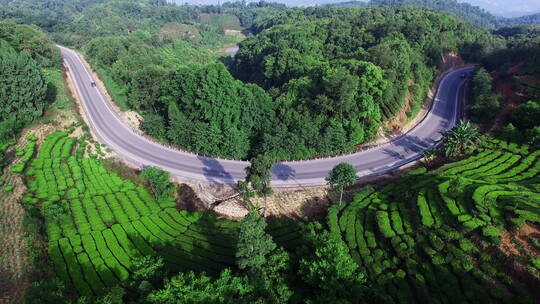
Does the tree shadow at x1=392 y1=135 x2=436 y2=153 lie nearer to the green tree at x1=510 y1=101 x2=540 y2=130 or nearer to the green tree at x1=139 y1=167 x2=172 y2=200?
the green tree at x1=510 y1=101 x2=540 y2=130

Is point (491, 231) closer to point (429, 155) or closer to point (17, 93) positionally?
point (429, 155)

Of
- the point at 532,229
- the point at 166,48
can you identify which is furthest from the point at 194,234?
the point at 166,48

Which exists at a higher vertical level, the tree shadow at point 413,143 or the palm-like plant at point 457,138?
the palm-like plant at point 457,138

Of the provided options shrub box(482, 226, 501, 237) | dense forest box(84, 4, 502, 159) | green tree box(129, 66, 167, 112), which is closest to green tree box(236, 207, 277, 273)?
shrub box(482, 226, 501, 237)

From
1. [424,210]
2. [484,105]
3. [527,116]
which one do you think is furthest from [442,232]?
[484,105]

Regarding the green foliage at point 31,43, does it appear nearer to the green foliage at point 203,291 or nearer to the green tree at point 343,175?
the green foliage at point 203,291

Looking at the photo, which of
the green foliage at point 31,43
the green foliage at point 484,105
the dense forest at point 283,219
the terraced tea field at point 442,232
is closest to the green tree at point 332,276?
the dense forest at point 283,219
